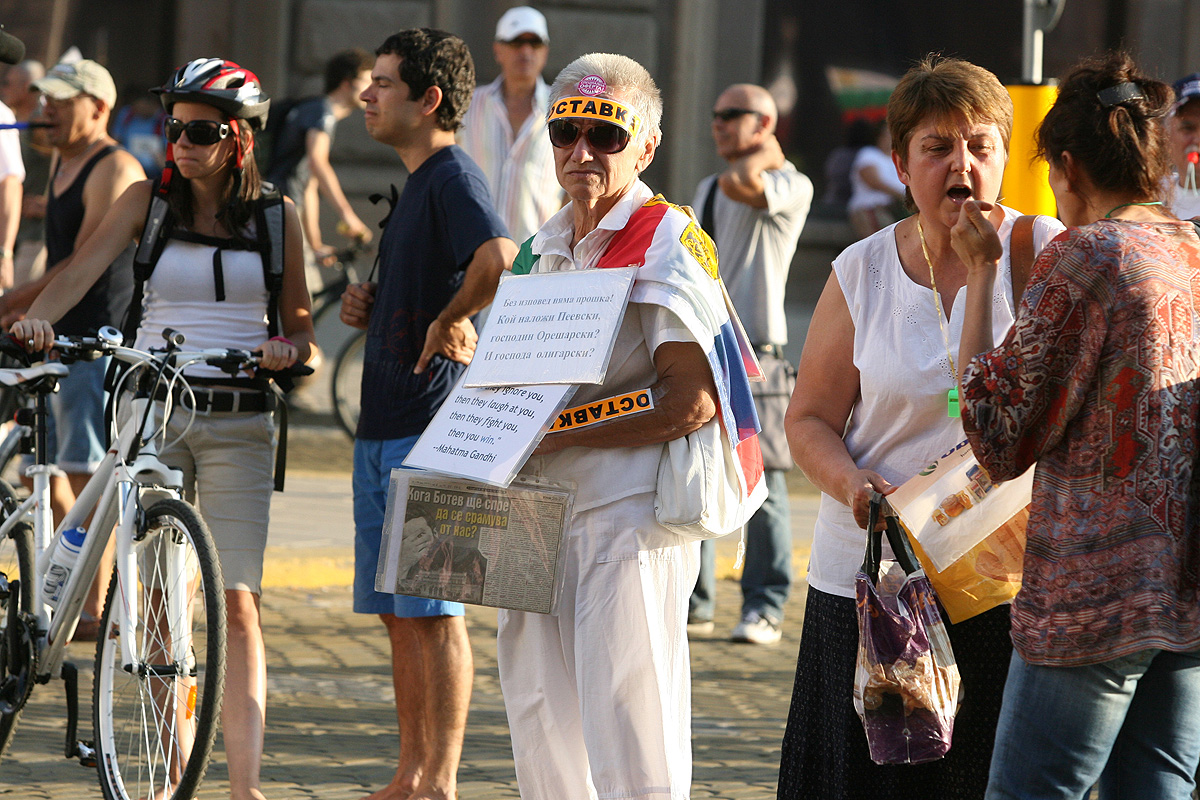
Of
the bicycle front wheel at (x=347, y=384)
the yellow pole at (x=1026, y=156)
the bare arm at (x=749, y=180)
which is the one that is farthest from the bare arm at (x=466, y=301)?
the bicycle front wheel at (x=347, y=384)

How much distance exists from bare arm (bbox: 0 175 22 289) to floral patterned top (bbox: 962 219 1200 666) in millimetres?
5556

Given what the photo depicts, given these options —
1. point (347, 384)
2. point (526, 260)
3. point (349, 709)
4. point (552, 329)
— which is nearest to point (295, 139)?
point (347, 384)

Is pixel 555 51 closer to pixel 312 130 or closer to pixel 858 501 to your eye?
pixel 312 130

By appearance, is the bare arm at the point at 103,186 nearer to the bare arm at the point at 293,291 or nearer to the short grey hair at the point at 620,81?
the bare arm at the point at 293,291

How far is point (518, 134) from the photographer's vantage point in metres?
8.14

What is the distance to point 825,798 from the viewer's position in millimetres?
3369

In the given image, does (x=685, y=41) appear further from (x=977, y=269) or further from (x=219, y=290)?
(x=977, y=269)

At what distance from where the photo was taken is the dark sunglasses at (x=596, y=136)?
3.40m

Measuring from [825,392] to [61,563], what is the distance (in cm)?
233

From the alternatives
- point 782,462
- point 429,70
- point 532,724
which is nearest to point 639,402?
point 532,724

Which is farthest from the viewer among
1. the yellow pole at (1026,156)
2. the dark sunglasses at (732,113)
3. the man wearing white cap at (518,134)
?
the man wearing white cap at (518,134)

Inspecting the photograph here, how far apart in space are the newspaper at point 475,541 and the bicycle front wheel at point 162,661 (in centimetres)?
84

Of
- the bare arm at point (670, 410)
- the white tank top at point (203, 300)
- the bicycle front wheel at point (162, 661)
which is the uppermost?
the white tank top at point (203, 300)

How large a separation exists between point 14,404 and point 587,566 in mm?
3629
